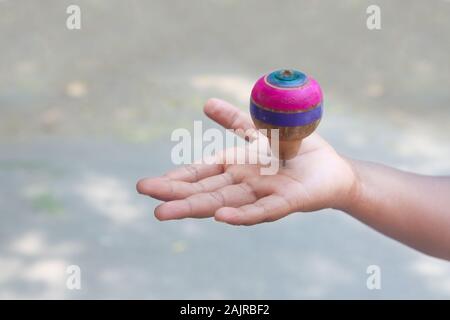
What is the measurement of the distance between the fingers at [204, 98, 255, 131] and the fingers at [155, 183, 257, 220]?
0.20 meters

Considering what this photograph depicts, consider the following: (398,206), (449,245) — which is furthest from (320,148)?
(449,245)

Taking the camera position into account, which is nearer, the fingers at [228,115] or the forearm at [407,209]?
the forearm at [407,209]

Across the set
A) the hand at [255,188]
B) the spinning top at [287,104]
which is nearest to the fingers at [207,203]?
the hand at [255,188]

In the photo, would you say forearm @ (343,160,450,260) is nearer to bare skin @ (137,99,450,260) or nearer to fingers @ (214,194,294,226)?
bare skin @ (137,99,450,260)

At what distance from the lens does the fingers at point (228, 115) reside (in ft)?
5.20

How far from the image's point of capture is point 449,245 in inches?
56.6

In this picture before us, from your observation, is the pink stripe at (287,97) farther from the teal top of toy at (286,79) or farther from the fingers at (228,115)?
the fingers at (228,115)

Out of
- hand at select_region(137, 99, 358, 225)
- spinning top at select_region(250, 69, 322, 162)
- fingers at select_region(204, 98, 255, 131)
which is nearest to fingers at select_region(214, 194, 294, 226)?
hand at select_region(137, 99, 358, 225)

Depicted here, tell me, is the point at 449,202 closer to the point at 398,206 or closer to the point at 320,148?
the point at 398,206

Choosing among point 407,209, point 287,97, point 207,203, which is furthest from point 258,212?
point 407,209

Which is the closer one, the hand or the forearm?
the hand

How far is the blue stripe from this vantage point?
1.33 metres

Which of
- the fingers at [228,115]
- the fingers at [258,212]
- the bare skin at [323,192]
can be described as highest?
the fingers at [228,115]

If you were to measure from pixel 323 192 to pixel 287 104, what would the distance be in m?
0.18
